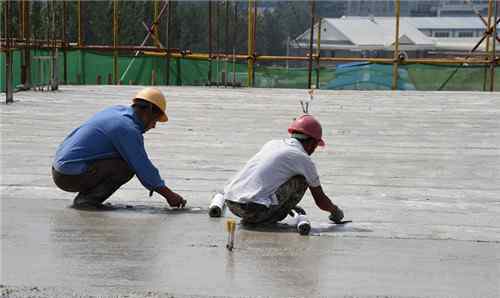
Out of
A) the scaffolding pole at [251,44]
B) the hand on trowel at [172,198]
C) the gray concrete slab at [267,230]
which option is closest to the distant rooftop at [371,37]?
the scaffolding pole at [251,44]

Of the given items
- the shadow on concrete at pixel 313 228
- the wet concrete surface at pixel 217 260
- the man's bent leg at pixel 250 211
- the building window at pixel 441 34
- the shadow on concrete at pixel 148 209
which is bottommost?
the building window at pixel 441 34

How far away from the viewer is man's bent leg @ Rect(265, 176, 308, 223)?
6.97 metres

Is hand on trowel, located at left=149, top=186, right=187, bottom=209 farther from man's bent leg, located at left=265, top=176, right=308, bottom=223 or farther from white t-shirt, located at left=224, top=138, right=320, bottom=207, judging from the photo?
man's bent leg, located at left=265, top=176, right=308, bottom=223

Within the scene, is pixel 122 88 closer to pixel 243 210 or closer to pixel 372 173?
pixel 372 173

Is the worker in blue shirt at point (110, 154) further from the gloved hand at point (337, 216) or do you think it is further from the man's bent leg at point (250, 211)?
the gloved hand at point (337, 216)

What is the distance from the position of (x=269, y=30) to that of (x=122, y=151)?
48930 millimetres

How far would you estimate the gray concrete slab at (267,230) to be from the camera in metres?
5.53

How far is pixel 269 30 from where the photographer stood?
55875 mm

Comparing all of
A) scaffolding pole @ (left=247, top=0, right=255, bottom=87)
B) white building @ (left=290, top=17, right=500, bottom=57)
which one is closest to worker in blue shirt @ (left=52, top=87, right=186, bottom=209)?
scaffolding pole @ (left=247, top=0, right=255, bottom=87)

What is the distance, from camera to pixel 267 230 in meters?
7.05

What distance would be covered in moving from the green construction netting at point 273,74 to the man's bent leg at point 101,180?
18516 mm

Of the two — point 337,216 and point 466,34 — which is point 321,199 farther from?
point 466,34

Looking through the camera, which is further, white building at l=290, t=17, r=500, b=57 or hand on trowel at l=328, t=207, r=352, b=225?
white building at l=290, t=17, r=500, b=57

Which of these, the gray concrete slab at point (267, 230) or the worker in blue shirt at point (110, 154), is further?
the worker in blue shirt at point (110, 154)
